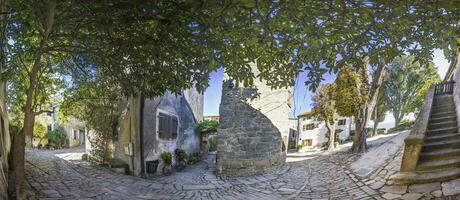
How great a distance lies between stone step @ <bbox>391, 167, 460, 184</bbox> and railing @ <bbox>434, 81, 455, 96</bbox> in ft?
29.3

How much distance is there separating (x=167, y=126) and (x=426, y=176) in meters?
7.69

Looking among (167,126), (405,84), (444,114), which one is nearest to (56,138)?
(167,126)

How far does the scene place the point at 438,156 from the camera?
555 cm

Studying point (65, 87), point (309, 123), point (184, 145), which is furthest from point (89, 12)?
point (309, 123)

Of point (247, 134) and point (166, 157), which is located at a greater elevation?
point (247, 134)

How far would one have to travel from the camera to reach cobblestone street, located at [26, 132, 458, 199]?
544cm

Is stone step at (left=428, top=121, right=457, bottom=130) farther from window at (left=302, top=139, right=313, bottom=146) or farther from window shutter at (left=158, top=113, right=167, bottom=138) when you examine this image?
window at (left=302, top=139, right=313, bottom=146)

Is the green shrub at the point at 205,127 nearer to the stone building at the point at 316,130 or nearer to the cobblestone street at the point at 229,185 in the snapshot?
the cobblestone street at the point at 229,185

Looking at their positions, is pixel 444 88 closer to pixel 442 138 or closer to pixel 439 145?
pixel 442 138

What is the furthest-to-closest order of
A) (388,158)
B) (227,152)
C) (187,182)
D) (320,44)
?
1. (227,152)
2. (187,182)
3. (388,158)
4. (320,44)

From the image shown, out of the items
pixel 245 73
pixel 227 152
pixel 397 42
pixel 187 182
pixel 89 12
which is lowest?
pixel 187 182

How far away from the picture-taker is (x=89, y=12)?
3.64 m

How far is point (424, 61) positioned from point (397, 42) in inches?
23.1

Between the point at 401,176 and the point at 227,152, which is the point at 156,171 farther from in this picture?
the point at 401,176
